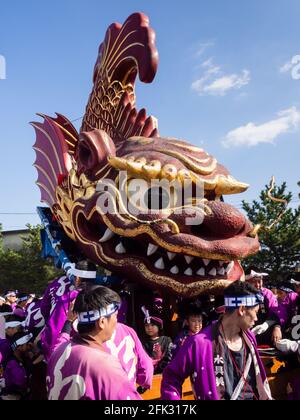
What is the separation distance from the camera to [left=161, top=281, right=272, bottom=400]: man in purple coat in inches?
79.4

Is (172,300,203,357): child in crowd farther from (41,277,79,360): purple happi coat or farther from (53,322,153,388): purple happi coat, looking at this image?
(53,322,153,388): purple happi coat

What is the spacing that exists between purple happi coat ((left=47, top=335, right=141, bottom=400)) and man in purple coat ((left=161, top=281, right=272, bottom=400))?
0.44 m


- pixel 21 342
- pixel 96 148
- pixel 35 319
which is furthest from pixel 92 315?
pixel 96 148

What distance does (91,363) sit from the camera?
5.26 ft

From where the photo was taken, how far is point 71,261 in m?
4.91

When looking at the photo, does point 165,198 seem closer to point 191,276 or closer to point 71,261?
point 191,276

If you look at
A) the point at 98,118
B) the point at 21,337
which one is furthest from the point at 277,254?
the point at 21,337

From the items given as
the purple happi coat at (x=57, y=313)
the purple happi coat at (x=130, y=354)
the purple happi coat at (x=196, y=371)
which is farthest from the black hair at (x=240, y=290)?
the purple happi coat at (x=57, y=313)

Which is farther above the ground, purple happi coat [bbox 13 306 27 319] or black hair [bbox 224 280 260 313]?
black hair [bbox 224 280 260 313]

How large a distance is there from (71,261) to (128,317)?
101 centimetres

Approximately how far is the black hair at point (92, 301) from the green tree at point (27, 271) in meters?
16.3

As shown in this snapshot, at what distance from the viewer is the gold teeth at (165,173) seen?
3.91 meters

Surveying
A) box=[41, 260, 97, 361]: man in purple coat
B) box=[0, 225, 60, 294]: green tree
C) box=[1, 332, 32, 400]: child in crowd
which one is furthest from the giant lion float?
box=[0, 225, 60, 294]: green tree

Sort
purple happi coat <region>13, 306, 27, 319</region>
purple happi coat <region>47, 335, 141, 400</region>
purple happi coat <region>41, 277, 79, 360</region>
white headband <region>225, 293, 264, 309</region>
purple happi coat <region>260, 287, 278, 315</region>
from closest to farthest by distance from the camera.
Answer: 1. purple happi coat <region>47, 335, 141, 400</region>
2. white headband <region>225, 293, 264, 309</region>
3. purple happi coat <region>41, 277, 79, 360</region>
4. purple happi coat <region>260, 287, 278, 315</region>
5. purple happi coat <region>13, 306, 27, 319</region>
